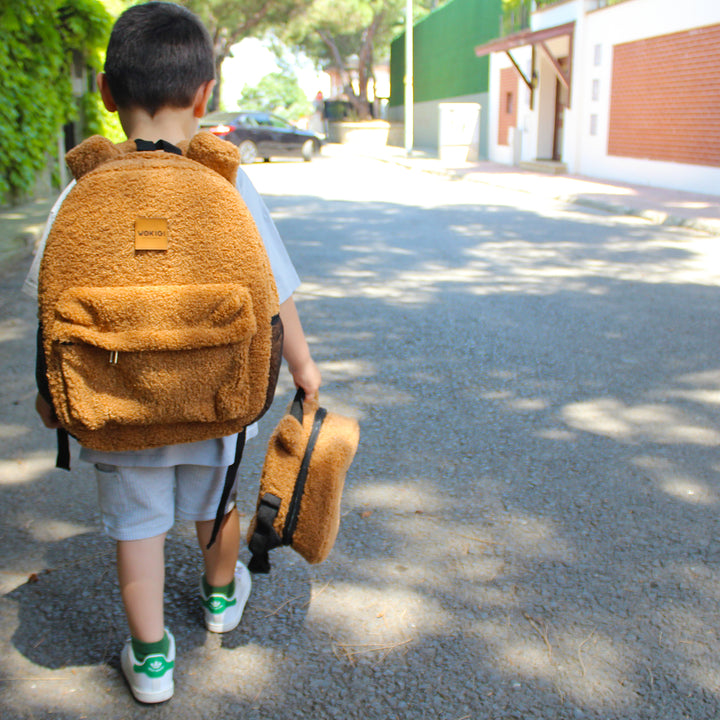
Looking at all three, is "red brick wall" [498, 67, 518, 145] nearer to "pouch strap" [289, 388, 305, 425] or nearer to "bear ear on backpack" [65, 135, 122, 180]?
"pouch strap" [289, 388, 305, 425]

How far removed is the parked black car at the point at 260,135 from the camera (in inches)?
888

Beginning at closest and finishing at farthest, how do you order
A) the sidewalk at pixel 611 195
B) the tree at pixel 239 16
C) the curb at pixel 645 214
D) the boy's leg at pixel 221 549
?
the boy's leg at pixel 221 549 → the curb at pixel 645 214 → the sidewalk at pixel 611 195 → the tree at pixel 239 16

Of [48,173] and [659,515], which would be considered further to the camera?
[48,173]

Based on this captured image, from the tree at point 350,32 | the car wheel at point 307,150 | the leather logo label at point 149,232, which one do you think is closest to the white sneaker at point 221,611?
the leather logo label at point 149,232

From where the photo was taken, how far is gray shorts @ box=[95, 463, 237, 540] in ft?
6.56

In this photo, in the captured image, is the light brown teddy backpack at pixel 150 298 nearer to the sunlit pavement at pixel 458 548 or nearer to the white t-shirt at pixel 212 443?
the white t-shirt at pixel 212 443

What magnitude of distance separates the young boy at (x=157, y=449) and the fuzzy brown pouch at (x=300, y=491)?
123 mm

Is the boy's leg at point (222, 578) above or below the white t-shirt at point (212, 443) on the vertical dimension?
below

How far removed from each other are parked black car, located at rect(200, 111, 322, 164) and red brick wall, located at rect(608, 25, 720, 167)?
9.00 meters

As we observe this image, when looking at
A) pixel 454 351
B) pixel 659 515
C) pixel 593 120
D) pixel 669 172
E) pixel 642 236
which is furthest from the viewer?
pixel 593 120

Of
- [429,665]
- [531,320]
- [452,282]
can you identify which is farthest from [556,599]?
[452,282]

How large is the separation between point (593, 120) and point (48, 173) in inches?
471

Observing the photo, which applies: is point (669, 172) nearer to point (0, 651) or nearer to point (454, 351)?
point (454, 351)

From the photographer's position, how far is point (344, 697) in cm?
211
